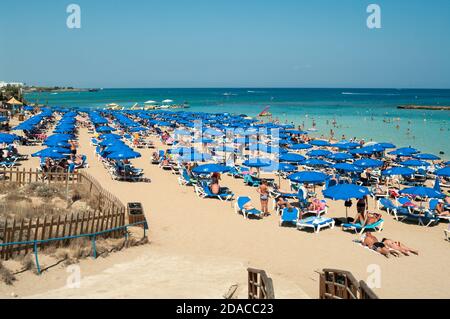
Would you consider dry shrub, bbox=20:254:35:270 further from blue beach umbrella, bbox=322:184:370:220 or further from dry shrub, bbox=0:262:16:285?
blue beach umbrella, bbox=322:184:370:220

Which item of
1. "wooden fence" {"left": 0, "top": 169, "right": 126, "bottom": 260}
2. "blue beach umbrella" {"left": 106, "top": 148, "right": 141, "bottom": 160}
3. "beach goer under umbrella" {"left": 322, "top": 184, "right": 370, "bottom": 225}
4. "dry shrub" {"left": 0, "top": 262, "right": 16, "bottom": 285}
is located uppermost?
"blue beach umbrella" {"left": 106, "top": 148, "right": 141, "bottom": 160}

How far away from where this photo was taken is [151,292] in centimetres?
606

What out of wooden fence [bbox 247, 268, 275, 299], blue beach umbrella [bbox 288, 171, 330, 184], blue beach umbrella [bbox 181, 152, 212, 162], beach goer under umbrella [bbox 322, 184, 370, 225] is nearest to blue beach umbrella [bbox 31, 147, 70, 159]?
blue beach umbrella [bbox 181, 152, 212, 162]

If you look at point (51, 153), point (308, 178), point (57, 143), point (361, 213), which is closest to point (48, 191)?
point (51, 153)

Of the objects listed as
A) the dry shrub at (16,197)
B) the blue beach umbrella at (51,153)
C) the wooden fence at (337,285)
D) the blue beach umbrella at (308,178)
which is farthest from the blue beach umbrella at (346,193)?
the blue beach umbrella at (51,153)

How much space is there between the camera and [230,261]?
7723 millimetres

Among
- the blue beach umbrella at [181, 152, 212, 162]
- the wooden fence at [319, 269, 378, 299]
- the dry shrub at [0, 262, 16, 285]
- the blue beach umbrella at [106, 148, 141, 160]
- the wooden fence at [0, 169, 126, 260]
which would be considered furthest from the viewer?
the blue beach umbrella at [181, 152, 212, 162]

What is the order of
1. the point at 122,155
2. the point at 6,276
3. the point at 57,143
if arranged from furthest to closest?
the point at 57,143 → the point at 122,155 → the point at 6,276

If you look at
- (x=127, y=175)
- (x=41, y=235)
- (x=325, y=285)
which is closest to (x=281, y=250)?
(x=325, y=285)

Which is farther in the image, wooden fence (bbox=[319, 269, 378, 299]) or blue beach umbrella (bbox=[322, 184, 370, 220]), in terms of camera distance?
blue beach umbrella (bbox=[322, 184, 370, 220])

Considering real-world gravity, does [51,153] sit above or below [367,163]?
above

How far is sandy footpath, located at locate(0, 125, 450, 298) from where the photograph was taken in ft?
20.7

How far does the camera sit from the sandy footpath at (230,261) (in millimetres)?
6316

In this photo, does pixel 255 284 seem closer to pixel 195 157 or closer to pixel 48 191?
pixel 48 191
